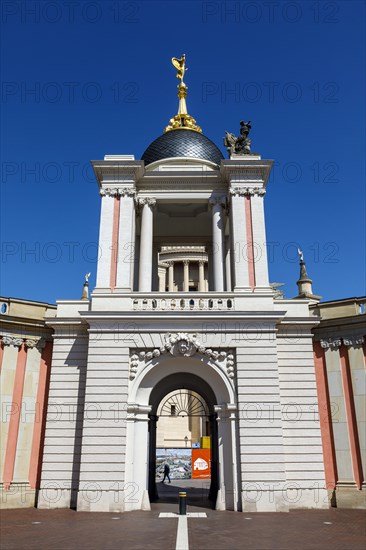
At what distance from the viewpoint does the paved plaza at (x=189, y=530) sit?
12484mm

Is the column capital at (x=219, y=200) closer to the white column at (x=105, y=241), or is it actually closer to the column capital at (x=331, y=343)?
the white column at (x=105, y=241)

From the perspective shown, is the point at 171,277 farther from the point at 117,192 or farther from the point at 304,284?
the point at 117,192

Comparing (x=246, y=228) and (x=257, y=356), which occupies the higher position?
(x=246, y=228)

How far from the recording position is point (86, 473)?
1859 centimetres

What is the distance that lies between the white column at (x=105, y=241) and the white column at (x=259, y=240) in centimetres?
723

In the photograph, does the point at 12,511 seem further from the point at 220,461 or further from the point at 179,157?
the point at 179,157

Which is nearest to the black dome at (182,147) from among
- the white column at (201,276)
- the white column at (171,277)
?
the white column at (201,276)

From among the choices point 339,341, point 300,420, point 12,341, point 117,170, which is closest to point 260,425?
point 300,420

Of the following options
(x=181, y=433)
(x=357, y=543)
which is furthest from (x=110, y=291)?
(x=181, y=433)

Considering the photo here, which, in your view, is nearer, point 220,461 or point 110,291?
point 220,461

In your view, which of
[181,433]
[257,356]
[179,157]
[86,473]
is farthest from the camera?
[181,433]

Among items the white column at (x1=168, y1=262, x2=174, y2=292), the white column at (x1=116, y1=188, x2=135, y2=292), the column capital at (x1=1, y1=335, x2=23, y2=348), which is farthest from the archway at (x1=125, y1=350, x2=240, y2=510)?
the white column at (x1=168, y1=262, x2=174, y2=292)

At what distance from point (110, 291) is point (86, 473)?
26.2 ft

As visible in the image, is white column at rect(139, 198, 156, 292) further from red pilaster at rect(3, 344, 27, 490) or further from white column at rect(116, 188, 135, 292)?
red pilaster at rect(3, 344, 27, 490)
